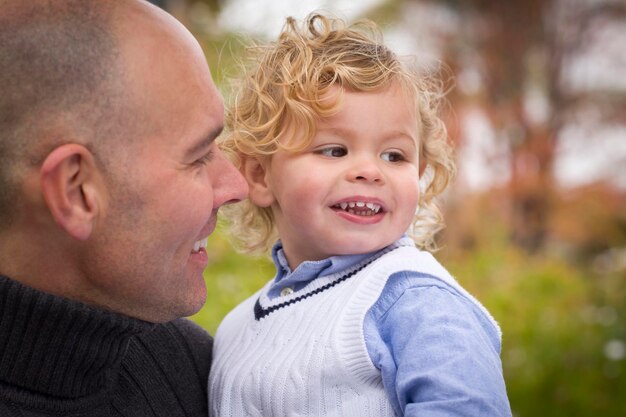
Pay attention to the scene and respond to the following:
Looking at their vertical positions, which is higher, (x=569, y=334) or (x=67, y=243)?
(x=67, y=243)

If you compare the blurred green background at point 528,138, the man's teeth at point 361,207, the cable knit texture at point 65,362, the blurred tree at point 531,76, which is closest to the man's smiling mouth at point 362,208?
the man's teeth at point 361,207

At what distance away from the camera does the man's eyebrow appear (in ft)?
5.69

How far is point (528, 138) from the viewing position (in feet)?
29.5

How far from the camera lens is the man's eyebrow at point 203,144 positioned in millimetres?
1733

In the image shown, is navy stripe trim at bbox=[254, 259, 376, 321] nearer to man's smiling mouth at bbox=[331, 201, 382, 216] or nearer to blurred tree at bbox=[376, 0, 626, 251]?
man's smiling mouth at bbox=[331, 201, 382, 216]

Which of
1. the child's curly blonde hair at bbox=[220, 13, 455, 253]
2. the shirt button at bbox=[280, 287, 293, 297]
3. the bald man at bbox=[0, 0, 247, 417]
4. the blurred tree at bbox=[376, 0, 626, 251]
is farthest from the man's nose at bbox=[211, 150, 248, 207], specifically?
the blurred tree at bbox=[376, 0, 626, 251]

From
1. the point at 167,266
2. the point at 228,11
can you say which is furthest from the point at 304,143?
the point at 228,11

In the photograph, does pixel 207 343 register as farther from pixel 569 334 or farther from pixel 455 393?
pixel 569 334

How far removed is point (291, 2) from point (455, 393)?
4.47 meters

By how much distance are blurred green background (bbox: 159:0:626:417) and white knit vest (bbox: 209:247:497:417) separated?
406cm

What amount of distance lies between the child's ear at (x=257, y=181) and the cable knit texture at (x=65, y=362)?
489 mm

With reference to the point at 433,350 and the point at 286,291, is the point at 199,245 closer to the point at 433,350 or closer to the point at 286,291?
the point at 286,291

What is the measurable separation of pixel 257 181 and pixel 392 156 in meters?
0.37

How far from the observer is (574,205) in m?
8.78
